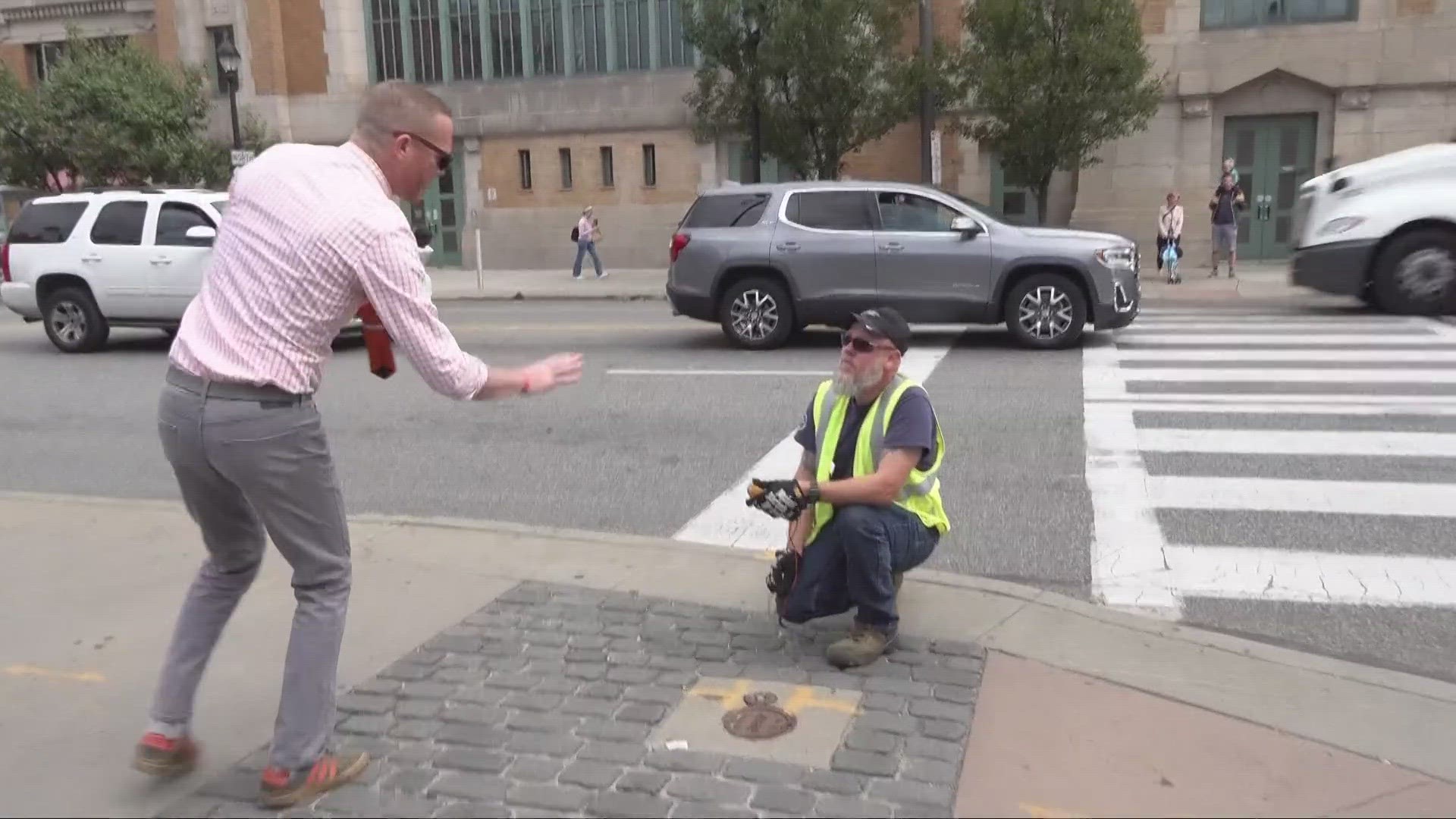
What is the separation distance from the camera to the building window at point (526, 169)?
94.5 ft

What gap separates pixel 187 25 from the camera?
102 feet

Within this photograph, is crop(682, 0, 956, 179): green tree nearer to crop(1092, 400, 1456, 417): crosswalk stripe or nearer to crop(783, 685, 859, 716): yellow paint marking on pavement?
crop(1092, 400, 1456, 417): crosswalk stripe

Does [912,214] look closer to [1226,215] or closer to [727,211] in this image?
[727,211]

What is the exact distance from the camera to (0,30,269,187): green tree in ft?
86.4

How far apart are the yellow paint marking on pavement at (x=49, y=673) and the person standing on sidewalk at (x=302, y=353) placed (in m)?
1.35

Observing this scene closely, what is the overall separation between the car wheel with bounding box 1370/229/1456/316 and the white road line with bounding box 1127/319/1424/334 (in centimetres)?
59

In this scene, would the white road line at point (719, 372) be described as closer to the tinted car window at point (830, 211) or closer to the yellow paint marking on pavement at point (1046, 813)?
the tinted car window at point (830, 211)

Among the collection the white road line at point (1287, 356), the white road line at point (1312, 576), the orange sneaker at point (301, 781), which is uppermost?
the orange sneaker at point (301, 781)

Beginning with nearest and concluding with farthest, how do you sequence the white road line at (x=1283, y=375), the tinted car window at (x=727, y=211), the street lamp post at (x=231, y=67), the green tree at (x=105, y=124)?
the white road line at (x=1283, y=375) → the tinted car window at (x=727, y=211) → the street lamp post at (x=231, y=67) → the green tree at (x=105, y=124)

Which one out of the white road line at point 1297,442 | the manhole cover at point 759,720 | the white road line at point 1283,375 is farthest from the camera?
the white road line at point 1283,375

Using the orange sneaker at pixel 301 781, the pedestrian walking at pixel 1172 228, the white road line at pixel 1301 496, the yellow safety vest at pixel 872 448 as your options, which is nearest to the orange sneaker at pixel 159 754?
the orange sneaker at pixel 301 781

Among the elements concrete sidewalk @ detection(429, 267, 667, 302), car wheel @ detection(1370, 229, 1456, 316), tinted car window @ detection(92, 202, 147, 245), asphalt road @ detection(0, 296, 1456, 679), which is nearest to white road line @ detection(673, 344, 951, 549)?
asphalt road @ detection(0, 296, 1456, 679)

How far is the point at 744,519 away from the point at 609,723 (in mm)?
2737

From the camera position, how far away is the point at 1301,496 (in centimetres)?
674
